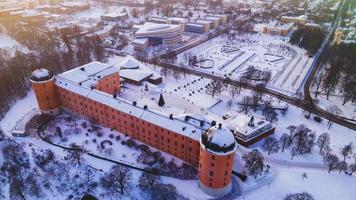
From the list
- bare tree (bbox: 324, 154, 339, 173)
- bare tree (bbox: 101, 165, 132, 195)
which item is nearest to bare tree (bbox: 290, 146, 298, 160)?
bare tree (bbox: 324, 154, 339, 173)

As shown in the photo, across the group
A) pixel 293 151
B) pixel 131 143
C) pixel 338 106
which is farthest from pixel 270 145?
pixel 338 106

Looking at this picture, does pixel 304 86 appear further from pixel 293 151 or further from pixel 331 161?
pixel 331 161

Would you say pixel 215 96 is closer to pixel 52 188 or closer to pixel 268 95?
pixel 268 95

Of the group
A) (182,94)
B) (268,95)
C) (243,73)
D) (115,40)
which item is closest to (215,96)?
(182,94)

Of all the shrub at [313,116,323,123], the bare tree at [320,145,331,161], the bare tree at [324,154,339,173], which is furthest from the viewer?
the shrub at [313,116,323,123]

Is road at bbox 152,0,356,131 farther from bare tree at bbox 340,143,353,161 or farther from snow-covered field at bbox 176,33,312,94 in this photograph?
bare tree at bbox 340,143,353,161

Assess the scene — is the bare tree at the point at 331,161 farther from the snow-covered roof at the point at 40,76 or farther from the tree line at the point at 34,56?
the tree line at the point at 34,56

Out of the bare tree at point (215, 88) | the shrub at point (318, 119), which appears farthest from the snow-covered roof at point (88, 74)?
the shrub at point (318, 119)
